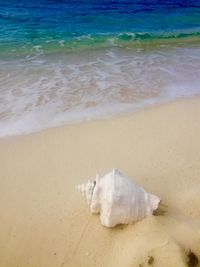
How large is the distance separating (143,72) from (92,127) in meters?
2.81

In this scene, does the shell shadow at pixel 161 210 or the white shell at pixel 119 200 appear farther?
the shell shadow at pixel 161 210

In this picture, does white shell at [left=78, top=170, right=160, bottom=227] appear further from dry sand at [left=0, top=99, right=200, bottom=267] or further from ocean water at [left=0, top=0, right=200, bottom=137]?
ocean water at [left=0, top=0, right=200, bottom=137]

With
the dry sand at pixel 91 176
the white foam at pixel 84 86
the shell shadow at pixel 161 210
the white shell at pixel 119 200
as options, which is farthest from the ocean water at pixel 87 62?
the shell shadow at pixel 161 210

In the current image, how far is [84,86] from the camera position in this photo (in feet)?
18.6

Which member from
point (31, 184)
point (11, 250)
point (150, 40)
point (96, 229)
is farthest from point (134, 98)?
point (150, 40)

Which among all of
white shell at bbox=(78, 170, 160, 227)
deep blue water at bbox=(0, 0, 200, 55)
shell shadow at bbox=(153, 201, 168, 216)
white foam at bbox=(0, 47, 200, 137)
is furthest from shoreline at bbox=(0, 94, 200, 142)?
deep blue water at bbox=(0, 0, 200, 55)

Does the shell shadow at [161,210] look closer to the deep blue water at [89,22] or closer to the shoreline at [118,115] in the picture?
the shoreline at [118,115]

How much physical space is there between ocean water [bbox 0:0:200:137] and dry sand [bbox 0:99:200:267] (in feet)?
1.75

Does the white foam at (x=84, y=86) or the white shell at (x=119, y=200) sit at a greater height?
the white shell at (x=119, y=200)

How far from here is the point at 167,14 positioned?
603 inches

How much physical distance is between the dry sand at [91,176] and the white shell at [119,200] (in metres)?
0.08

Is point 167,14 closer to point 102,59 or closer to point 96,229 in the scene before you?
point 102,59

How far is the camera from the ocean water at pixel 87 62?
4.81 meters

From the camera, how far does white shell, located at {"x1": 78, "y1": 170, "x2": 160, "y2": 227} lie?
7.98 feet
